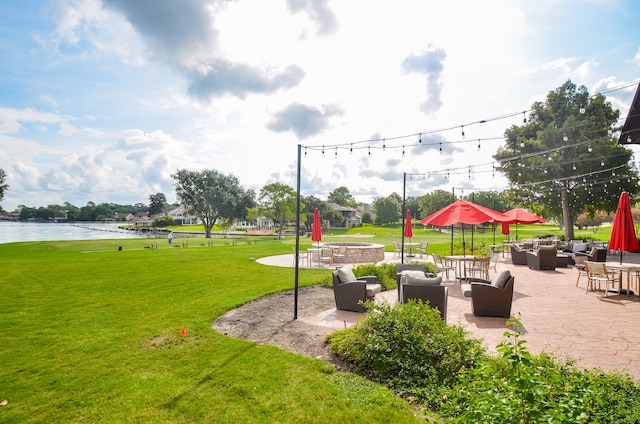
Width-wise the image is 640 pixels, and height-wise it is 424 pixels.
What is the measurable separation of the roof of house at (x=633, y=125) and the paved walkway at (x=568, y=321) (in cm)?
452

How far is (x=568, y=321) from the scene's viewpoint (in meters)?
6.20

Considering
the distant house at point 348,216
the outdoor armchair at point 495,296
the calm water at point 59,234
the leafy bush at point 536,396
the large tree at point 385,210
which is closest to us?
the leafy bush at point 536,396

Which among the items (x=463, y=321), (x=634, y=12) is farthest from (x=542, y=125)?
(x=463, y=321)

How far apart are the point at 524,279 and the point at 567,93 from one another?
766 inches

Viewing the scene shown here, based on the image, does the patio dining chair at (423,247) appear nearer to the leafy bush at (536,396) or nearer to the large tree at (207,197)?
the leafy bush at (536,396)

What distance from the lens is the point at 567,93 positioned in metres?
23.4

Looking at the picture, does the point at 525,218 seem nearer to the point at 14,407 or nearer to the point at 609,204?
the point at 609,204

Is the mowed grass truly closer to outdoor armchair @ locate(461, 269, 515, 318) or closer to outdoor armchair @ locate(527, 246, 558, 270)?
outdoor armchair @ locate(461, 269, 515, 318)

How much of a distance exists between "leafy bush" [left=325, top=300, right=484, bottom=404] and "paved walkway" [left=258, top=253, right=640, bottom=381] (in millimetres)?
422

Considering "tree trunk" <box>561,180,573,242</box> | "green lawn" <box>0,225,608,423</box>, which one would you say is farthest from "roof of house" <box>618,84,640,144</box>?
"tree trunk" <box>561,180,573,242</box>

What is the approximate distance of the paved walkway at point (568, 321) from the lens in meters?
4.66

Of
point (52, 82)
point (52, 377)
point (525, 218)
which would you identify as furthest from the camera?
point (525, 218)

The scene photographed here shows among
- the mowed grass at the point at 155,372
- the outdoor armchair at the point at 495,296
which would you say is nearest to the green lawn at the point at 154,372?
the mowed grass at the point at 155,372

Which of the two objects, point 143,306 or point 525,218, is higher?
point 525,218
